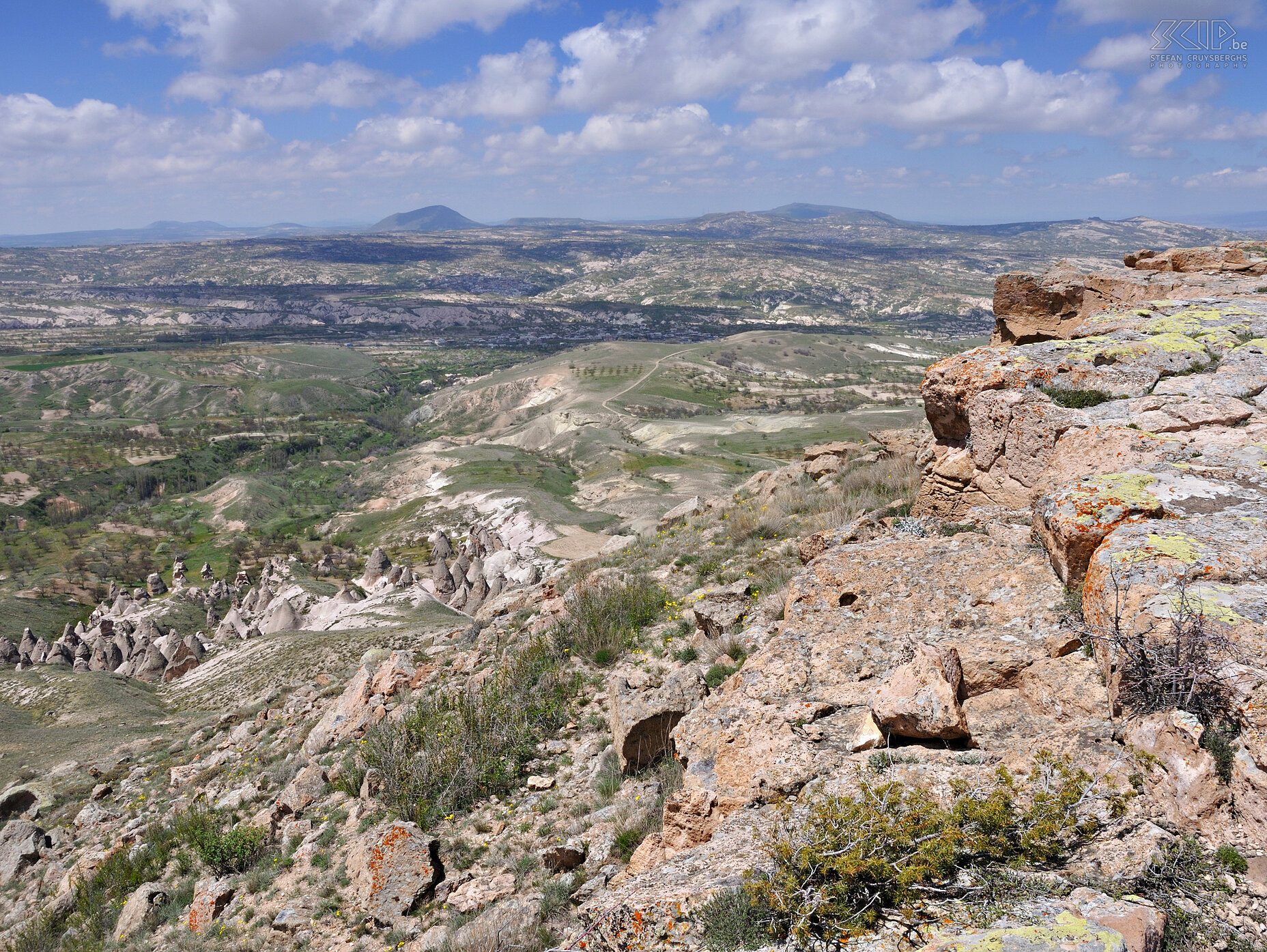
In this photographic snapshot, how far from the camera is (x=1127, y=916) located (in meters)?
3.69

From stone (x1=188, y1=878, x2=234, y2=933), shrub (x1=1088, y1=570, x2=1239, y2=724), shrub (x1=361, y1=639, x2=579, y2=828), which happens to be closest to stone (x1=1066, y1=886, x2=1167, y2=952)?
shrub (x1=1088, y1=570, x2=1239, y2=724)

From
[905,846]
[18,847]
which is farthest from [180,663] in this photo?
[905,846]

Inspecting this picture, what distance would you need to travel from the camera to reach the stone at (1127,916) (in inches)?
141

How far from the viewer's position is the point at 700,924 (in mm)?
4496

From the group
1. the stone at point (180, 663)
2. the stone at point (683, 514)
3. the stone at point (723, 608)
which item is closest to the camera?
the stone at point (723, 608)

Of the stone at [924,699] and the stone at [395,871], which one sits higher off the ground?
the stone at [924,699]

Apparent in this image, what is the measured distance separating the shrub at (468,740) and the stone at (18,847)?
34.3 ft

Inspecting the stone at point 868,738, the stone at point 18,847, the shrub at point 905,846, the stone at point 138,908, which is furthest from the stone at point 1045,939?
the stone at point 18,847

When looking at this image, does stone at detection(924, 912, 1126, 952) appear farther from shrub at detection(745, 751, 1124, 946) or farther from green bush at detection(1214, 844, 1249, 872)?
green bush at detection(1214, 844, 1249, 872)

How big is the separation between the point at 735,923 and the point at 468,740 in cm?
679

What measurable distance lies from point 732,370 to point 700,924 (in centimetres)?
17966

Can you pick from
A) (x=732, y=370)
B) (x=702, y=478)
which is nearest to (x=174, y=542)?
(x=702, y=478)

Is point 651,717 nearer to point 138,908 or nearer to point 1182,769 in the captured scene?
point 1182,769

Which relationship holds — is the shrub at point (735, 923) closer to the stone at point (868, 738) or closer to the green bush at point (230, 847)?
the stone at point (868, 738)
